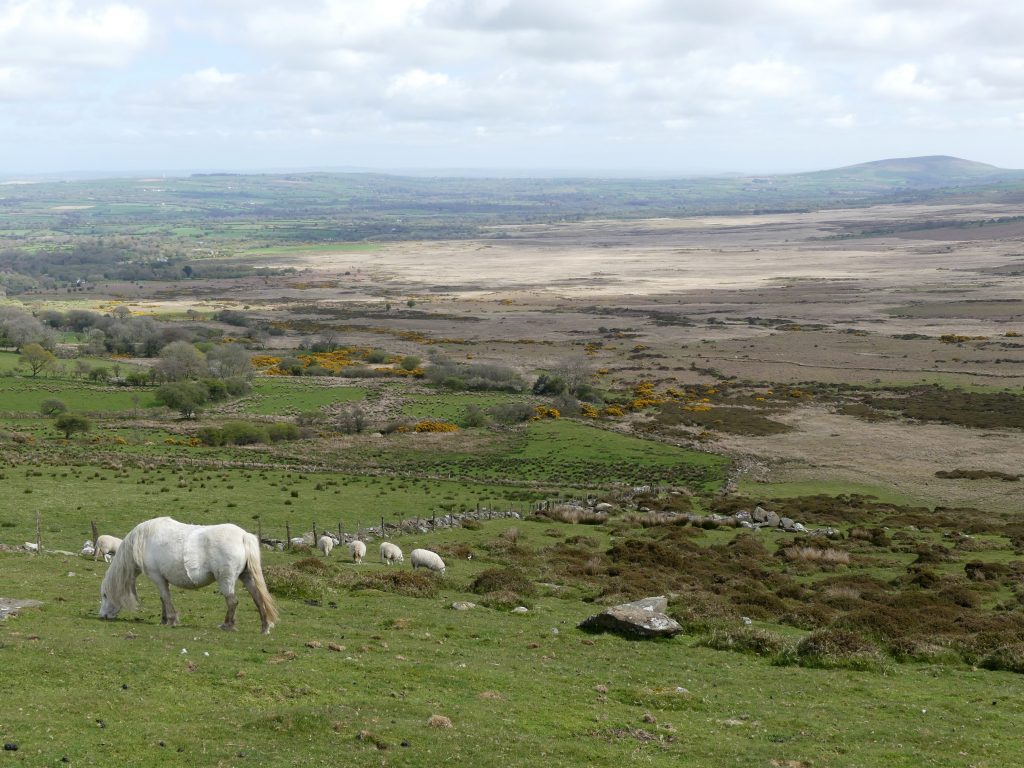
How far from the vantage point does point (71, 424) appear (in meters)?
65.4

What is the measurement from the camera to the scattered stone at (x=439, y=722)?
13164 mm

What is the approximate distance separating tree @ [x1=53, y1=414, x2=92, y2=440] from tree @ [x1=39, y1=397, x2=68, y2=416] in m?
8.21

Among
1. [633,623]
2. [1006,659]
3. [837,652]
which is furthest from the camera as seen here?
[633,623]

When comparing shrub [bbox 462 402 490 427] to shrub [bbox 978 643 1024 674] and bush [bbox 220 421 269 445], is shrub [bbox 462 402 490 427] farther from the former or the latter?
shrub [bbox 978 643 1024 674]

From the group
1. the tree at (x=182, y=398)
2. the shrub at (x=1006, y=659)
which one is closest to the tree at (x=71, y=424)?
the tree at (x=182, y=398)

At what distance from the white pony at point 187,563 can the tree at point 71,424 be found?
52.5 m

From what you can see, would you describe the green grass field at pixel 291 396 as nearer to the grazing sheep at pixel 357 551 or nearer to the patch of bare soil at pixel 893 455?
the patch of bare soil at pixel 893 455

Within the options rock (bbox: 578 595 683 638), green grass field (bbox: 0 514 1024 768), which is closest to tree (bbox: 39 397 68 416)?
green grass field (bbox: 0 514 1024 768)

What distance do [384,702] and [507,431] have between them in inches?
2371

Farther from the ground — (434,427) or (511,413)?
(511,413)

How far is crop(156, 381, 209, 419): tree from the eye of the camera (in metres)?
79.8

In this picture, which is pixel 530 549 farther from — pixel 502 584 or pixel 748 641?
pixel 748 641

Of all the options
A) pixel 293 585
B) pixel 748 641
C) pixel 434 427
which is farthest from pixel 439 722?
pixel 434 427

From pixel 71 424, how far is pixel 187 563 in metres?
54.8
